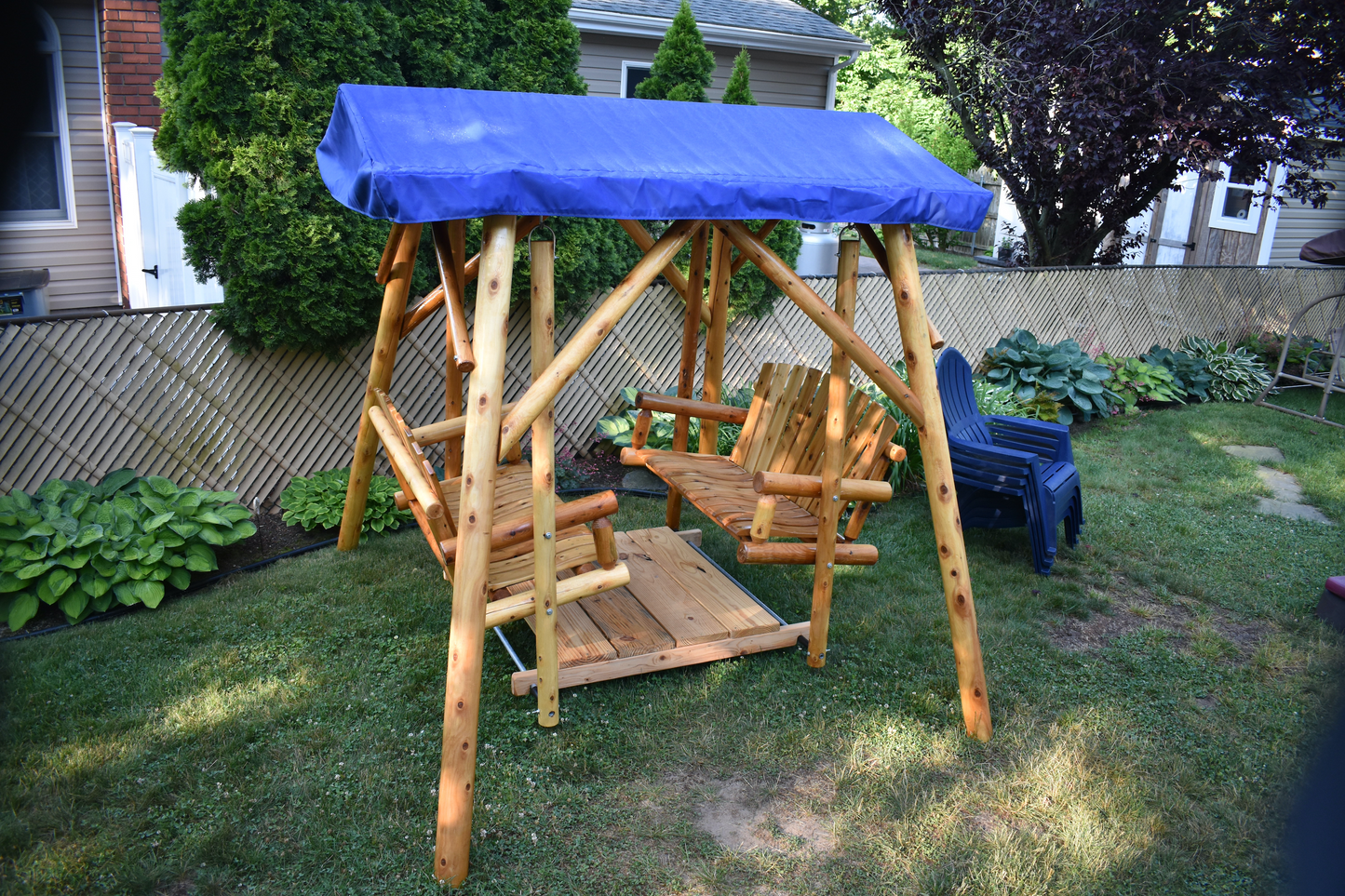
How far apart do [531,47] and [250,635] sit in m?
4.29

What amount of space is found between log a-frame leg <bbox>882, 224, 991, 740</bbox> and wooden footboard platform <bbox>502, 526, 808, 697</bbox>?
2.65 feet

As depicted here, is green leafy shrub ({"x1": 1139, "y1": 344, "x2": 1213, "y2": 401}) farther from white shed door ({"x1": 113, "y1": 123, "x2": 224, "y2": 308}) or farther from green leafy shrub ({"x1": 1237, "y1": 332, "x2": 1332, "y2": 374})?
white shed door ({"x1": 113, "y1": 123, "x2": 224, "y2": 308})

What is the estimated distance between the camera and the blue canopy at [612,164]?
121 inches

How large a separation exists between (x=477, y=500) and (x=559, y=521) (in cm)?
60

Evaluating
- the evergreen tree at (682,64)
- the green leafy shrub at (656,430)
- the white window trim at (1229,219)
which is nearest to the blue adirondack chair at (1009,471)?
the green leafy shrub at (656,430)

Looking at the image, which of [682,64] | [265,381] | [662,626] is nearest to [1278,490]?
[662,626]

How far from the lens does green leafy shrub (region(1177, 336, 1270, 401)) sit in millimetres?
9945

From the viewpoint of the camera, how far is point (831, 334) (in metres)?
3.97

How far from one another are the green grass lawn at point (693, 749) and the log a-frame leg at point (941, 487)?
19 centimetres

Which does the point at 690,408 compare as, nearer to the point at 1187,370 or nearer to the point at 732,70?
the point at 1187,370

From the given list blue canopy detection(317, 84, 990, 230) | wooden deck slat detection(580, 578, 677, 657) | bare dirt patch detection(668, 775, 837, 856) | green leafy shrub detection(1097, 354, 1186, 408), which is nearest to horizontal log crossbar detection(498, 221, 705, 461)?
blue canopy detection(317, 84, 990, 230)

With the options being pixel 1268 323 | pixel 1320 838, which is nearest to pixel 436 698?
pixel 1320 838

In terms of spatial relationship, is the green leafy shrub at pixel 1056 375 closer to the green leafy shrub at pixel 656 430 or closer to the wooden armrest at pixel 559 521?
the green leafy shrub at pixel 656 430

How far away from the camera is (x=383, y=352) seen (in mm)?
4766
